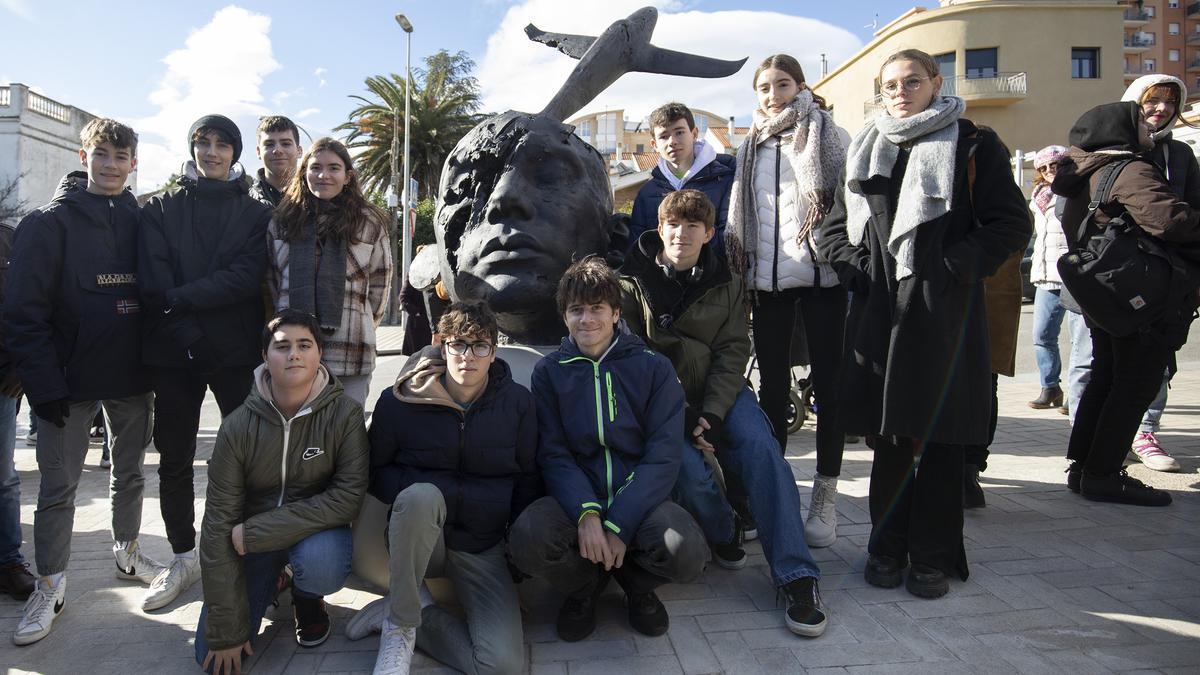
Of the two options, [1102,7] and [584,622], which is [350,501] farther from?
[1102,7]

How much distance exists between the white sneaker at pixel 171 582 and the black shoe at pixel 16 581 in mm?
488

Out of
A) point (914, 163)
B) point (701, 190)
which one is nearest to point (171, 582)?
point (701, 190)

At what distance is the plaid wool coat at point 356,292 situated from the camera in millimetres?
3396

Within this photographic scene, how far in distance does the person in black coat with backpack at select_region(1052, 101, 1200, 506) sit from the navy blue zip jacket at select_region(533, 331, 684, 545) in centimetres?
254

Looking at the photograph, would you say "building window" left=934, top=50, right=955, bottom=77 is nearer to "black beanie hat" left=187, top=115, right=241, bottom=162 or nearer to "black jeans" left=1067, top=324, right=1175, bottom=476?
"black jeans" left=1067, top=324, right=1175, bottom=476

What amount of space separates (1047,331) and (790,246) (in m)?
4.75

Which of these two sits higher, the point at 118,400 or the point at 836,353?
the point at 836,353

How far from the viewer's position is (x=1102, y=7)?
1266 inches

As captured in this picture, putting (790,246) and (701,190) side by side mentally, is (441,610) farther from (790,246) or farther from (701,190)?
(701,190)

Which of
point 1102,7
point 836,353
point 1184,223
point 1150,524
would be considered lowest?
point 1150,524

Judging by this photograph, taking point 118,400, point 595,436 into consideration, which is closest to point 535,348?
point 595,436

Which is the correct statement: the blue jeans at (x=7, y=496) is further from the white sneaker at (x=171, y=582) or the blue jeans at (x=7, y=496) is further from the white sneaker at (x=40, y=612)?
the white sneaker at (x=171, y=582)

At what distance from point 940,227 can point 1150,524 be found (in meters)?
2.18

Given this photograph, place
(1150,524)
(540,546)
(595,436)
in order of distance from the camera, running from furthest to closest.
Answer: (1150,524)
(595,436)
(540,546)
